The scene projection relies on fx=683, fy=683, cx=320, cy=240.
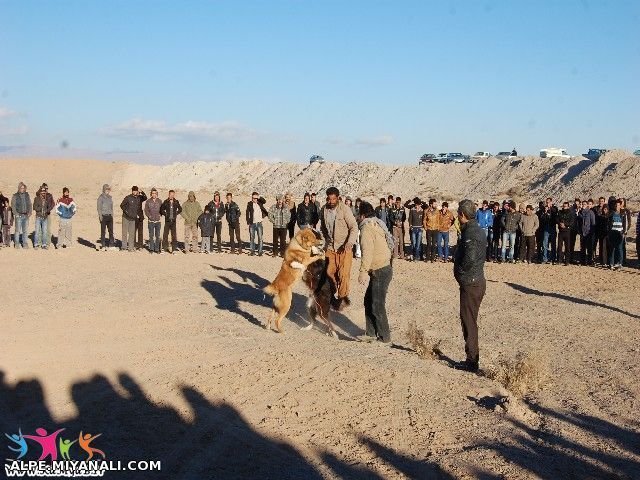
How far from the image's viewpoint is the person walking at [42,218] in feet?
62.4

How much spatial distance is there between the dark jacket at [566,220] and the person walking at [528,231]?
590 mm

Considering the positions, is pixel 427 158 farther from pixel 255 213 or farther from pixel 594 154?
pixel 255 213

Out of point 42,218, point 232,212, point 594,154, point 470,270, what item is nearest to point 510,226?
point 232,212

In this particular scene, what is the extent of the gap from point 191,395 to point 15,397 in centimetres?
188

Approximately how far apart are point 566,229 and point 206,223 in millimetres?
9928

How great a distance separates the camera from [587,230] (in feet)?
59.8

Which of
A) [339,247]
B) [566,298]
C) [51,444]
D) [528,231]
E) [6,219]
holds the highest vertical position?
[339,247]

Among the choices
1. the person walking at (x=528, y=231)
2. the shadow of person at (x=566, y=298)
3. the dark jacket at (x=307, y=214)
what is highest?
the dark jacket at (x=307, y=214)

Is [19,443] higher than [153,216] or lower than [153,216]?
lower

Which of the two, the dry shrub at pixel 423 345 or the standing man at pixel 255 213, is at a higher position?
the standing man at pixel 255 213

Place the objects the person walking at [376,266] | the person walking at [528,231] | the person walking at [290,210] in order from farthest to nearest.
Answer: the person walking at [290,210] → the person walking at [528,231] → the person walking at [376,266]

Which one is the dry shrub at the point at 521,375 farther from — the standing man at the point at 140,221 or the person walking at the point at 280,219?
the standing man at the point at 140,221

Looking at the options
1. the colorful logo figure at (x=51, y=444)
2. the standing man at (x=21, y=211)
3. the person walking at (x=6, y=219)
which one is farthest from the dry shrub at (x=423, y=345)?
the person walking at (x=6, y=219)

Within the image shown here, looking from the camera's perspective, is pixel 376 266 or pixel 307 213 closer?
pixel 376 266
